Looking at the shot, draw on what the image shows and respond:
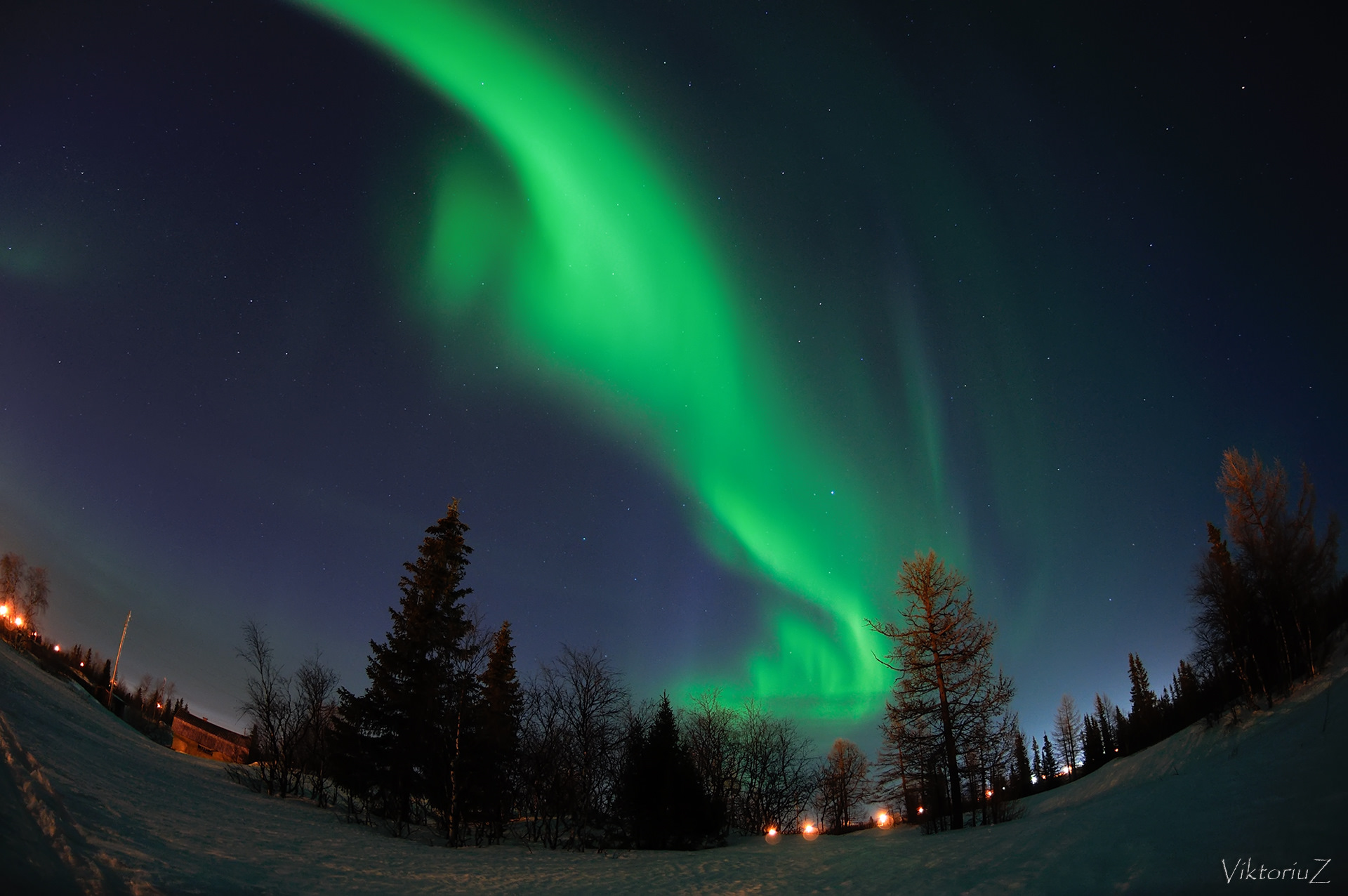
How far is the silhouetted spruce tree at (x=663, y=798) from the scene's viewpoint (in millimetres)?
27641

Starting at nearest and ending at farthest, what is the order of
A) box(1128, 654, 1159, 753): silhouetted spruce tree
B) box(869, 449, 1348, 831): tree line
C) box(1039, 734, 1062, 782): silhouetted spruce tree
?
box(869, 449, 1348, 831): tree line < box(1128, 654, 1159, 753): silhouetted spruce tree < box(1039, 734, 1062, 782): silhouetted spruce tree

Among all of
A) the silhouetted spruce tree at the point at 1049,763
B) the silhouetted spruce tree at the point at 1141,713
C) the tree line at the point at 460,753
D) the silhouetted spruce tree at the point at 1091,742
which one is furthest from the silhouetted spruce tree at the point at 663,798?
the silhouetted spruce tree at the point at 1049,763

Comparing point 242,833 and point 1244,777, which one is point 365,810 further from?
point 1244,777

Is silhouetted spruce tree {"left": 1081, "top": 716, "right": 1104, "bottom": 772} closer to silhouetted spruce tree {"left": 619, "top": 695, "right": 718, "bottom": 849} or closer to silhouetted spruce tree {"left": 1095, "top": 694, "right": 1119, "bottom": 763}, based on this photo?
silhouetted spruce tree {"left": 1095, "top": 694, "right": 1119, "bottom": 763}

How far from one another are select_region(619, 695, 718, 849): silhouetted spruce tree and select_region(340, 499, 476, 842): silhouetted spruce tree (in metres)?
8.76

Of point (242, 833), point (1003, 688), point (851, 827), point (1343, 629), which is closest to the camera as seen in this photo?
point (242, 833)

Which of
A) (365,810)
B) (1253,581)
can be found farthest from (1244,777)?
(365,810)

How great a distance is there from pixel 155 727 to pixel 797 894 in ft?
Answer: 193

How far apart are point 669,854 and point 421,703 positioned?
40.1ft

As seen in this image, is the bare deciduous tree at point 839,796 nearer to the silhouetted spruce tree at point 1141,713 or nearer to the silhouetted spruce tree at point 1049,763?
the silhouetted spruce tree at point 1141,713

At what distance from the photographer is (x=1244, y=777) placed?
11.8m

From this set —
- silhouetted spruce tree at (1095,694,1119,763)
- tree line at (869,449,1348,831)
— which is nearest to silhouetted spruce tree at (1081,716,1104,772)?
silhouetted spruce tree at (1095,694,1119,763)

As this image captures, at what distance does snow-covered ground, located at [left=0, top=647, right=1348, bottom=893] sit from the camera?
681 cm

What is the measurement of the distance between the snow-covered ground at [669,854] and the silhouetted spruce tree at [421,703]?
2453 mm
